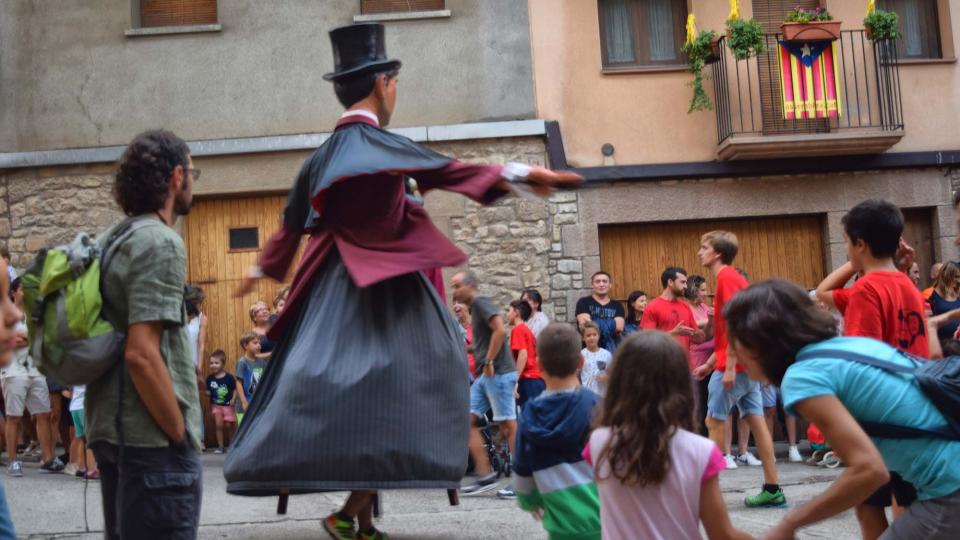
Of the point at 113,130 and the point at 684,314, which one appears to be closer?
the point at 684,314

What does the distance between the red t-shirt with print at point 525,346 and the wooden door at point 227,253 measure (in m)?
3.64

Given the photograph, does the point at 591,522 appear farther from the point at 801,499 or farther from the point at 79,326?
the point at 801,499

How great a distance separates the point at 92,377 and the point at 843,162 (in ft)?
36.9

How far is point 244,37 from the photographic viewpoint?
42.7ft

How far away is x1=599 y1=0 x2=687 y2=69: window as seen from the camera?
13570 millimetres

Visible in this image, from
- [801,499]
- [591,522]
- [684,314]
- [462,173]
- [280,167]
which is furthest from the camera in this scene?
[280,167]

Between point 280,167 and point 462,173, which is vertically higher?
point 280,167

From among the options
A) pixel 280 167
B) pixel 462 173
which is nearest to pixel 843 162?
pixel 280 167

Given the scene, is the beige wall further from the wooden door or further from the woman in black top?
the woman in black top

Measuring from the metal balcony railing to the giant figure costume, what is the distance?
877 cm

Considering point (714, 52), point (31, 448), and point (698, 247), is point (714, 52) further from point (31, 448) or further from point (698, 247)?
point (31, 448)

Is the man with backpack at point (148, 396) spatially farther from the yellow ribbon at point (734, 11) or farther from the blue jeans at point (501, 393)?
the yellow ribbon at point (734, 11)

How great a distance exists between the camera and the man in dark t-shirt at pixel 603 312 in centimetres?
1164

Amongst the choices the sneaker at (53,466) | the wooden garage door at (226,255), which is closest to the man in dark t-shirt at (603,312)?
the wooden garage door at (226,255)
